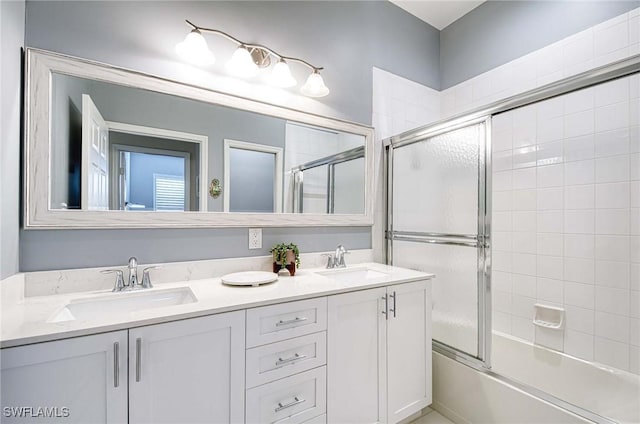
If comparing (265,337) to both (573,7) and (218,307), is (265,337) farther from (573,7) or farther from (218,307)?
(573,7)

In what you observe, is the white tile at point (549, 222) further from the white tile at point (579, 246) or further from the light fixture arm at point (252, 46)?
the light fixture arm at point (252, 46)

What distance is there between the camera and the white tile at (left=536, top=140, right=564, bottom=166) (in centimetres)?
206

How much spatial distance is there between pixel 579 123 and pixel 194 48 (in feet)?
7.77

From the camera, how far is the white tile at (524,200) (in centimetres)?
220

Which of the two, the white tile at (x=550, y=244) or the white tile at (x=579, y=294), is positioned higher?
the white tile at (x=550, y=244)

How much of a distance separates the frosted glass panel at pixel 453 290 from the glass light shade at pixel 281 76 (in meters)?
1.35

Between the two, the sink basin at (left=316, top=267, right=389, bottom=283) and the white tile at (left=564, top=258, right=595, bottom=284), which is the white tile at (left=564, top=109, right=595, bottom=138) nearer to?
the white tile at (left=564, top=258, right=595, bottom=284)

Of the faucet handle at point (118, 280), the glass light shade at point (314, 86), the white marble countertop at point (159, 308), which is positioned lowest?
the white marble countertop at point (159, 308)

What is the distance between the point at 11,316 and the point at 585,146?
2979 mm

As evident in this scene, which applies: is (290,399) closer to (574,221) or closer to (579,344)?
(579,344)

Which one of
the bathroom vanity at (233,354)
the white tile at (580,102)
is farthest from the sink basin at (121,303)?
the white tile at (580,102)

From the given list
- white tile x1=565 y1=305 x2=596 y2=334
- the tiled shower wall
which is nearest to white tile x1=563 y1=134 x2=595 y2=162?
the tiled shower wall

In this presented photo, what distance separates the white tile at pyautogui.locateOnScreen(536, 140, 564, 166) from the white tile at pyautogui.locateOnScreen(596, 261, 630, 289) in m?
0.71

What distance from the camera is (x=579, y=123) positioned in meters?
1.96
